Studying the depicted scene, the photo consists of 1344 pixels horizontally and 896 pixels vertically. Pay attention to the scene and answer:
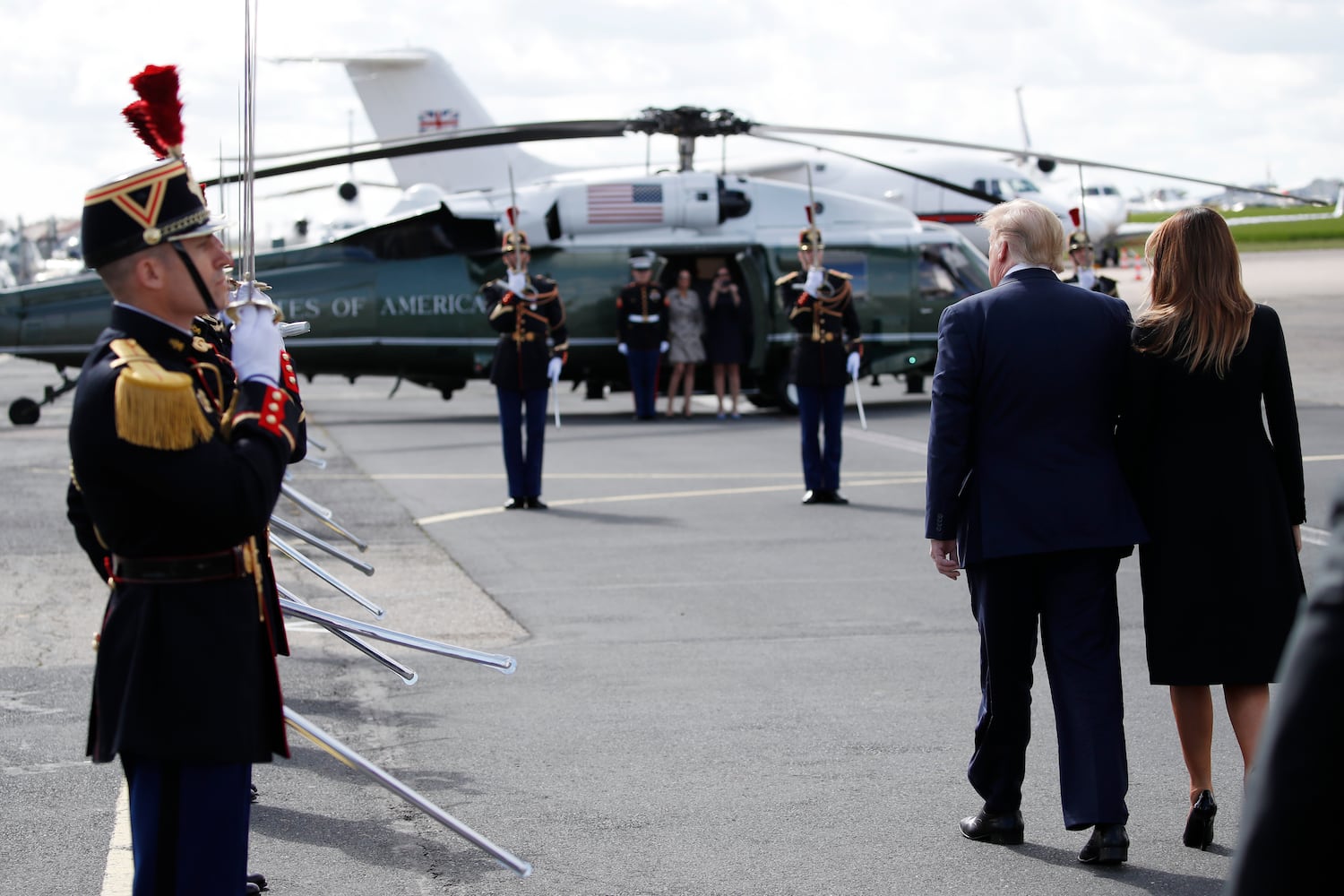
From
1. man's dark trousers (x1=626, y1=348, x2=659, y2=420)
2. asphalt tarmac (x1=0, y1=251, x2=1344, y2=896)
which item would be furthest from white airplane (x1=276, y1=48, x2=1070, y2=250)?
asphalt tarmac (x1=0, y1=251, x2=1344, y2=896)

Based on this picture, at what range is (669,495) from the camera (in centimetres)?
1229

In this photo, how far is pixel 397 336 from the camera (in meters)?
18.4

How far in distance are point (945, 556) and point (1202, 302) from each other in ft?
3.30

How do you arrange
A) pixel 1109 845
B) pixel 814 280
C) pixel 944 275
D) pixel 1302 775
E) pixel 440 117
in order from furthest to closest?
1. pixel 440 117
2. pixel 944 275
3. pixel 814 280
4. pixel 1109 845
5. pixel 1302 775

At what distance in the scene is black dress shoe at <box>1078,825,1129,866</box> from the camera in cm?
438

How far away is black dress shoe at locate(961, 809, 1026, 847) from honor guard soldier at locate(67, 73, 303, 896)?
2.34 m

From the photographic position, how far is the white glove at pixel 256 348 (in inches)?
118

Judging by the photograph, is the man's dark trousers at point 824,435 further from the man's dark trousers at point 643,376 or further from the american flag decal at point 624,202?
the american flag decal at point 624,202

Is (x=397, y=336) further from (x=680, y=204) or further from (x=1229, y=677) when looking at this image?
(x=1229, y=677)

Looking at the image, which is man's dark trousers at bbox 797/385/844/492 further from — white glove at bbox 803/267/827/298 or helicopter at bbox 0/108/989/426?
helicopter at bbox 0/108/989/426

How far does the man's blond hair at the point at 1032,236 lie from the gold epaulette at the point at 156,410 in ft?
8.54

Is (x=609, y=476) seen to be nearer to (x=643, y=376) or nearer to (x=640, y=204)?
(x=643, y=376)

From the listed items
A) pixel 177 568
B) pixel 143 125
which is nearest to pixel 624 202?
pixel 143 125

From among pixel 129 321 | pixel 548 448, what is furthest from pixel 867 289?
pixel 129 321
